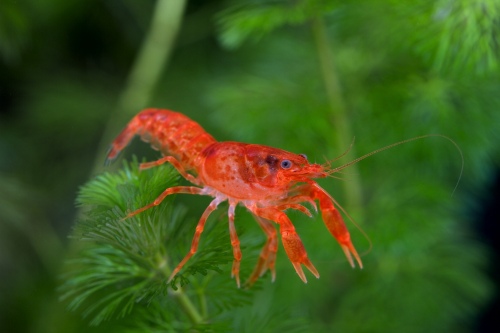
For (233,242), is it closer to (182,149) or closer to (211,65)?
(182,149)

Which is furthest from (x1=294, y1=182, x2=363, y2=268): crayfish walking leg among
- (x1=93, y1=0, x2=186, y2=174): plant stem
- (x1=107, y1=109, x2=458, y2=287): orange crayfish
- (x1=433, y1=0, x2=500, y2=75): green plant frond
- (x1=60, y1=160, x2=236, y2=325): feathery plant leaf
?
(x1=93, y1=0, x2=186, y2=174): plant stem

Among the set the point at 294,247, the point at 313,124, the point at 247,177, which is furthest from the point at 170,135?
the point at 313,124

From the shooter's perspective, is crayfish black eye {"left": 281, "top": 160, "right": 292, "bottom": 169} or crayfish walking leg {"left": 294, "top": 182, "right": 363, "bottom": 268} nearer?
crayfish walking leg {"left": 294, "top": 182, "right": 363, "bottom": 268}

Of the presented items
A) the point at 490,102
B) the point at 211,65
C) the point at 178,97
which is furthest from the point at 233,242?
the point at 211,65

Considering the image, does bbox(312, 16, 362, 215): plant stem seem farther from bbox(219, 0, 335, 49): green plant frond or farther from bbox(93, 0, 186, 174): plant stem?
bbox(93, 0, 186, 174): plant stem

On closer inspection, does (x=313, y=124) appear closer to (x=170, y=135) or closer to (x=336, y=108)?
(x=336, y=108)

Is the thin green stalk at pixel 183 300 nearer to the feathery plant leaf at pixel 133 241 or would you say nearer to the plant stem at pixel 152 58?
the feathery plant leaf at pixel 133 241

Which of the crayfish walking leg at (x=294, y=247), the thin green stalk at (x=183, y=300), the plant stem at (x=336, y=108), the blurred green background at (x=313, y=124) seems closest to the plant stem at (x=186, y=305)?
the thin green stalk at (x=183, y=300)
